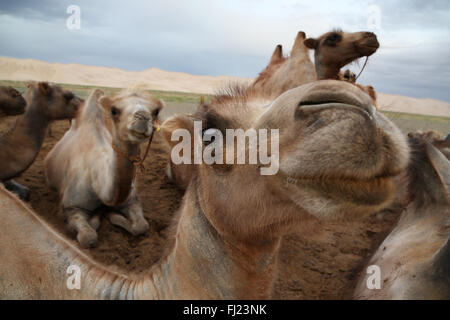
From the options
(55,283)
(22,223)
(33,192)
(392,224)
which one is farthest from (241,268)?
(33,192)

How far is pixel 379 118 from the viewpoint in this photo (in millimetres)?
1335

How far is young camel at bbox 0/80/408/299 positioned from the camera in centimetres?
120

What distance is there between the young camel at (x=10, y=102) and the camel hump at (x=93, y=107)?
1127 millimetres

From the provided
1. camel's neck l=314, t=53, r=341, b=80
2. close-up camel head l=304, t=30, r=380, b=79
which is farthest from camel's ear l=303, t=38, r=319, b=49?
camel's neck l=314, t=53, r=341, b=80

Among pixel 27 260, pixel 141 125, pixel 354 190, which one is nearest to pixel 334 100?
pixel 354 190

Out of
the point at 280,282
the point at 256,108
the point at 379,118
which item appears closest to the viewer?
the point at 379,118

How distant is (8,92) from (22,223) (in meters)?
3.99

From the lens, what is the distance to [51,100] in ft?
20.2

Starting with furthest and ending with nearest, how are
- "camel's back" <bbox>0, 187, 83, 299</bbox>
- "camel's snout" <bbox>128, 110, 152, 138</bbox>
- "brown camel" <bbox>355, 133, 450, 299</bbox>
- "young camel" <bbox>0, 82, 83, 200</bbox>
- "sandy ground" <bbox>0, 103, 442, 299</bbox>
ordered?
1. "young camel" <bbox>0, 82, 83, 200</bbox>
2. "camel's snout" <bbox>128, 110, 152, 138</bbox>
3. "sandy ground" <bbox>0, 103, 442, 299</bbox>
4. "brown camel" <bbox>355, 133, 450, 299</bbox>
5. "camel's back" <bbox>0, 187, 83, 299</bbox>

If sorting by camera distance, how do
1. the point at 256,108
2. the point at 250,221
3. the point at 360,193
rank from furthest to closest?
the point at 256,108 < the point at 250,221 < the point at 360,193

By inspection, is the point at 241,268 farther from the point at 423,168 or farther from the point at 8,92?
the point at 8,92

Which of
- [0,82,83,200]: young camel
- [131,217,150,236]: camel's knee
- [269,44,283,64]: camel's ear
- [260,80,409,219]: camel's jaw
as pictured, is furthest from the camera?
[269,44,283,64]: camel's ear

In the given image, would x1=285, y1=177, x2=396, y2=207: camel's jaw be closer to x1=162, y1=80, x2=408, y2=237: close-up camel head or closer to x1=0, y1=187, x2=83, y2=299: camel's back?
x1=162, y1=80, x2=408, y2=237: close-up camel head

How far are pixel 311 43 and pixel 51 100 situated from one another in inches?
192
